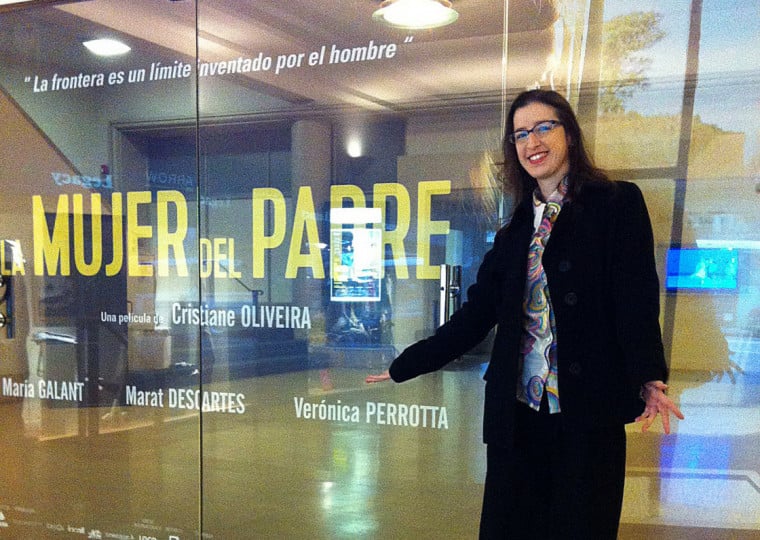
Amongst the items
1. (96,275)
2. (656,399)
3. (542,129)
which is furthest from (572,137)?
(96,275)

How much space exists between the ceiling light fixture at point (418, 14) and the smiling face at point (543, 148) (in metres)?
1.10

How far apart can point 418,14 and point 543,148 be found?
1.25 metres

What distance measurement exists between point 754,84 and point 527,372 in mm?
1572

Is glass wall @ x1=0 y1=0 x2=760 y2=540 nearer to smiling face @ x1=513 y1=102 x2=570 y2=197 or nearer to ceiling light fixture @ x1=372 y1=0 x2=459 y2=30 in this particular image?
ceiling light fixture @ x1=372 y1=0 x2=459 y2=30

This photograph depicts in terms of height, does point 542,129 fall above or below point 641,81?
below

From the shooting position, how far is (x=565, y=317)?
152cm

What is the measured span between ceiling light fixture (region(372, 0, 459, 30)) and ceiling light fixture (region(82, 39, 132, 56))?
4.42 feet

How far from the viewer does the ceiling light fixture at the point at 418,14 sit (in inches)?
100

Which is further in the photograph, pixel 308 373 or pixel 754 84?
pixel 308 373

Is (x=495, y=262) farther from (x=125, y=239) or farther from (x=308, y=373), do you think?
(x=125, y=239)

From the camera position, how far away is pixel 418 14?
2559 millimetres

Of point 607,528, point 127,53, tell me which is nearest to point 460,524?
point 607,528

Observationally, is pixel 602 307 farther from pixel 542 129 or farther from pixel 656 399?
pixel 542 129

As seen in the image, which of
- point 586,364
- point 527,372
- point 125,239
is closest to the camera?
point 586,364
